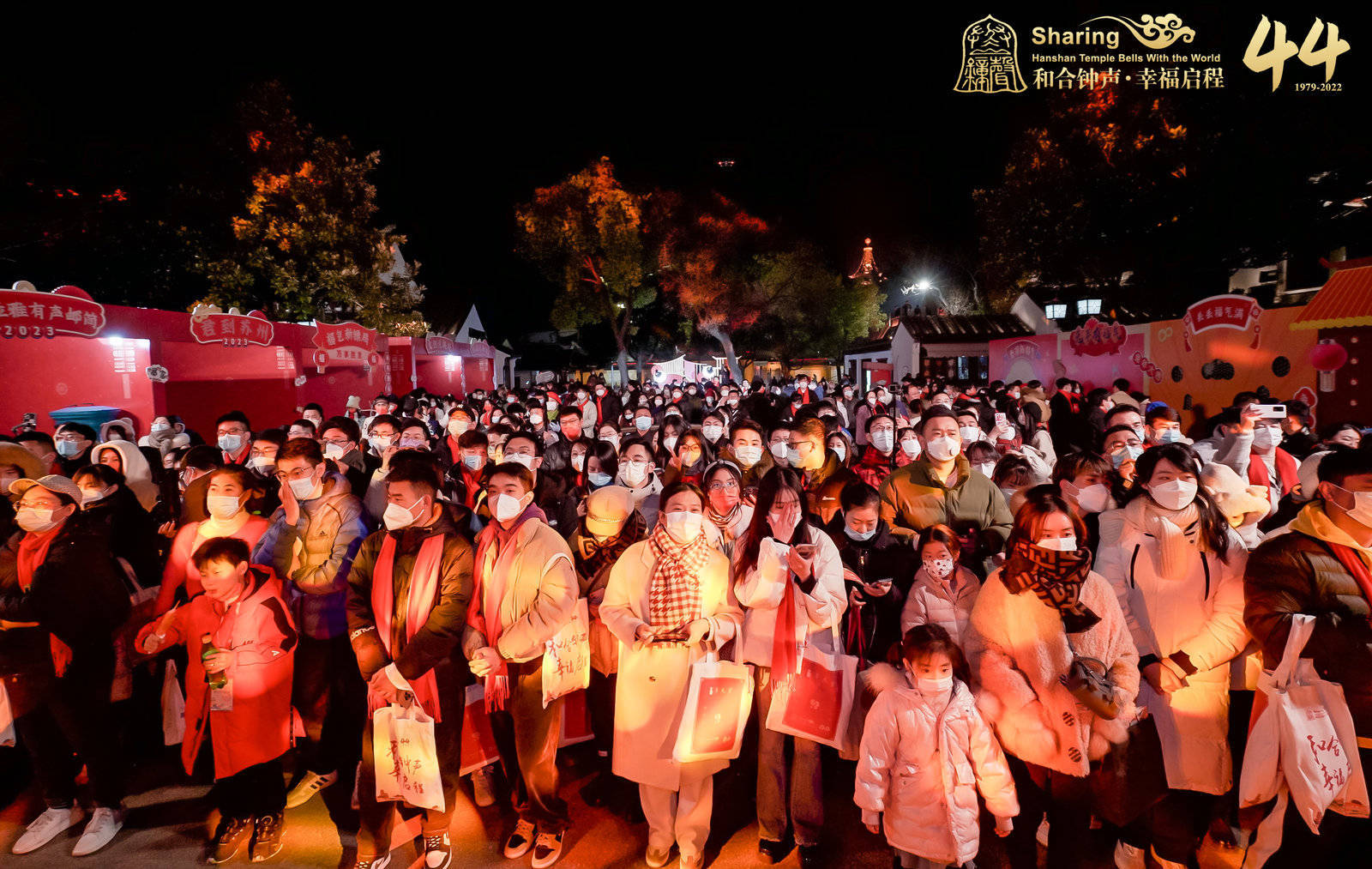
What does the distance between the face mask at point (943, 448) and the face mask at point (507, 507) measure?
2.56m

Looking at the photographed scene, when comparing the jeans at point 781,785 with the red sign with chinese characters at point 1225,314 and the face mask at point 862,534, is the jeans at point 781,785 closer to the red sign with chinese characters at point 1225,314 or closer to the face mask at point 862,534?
the face mask at point 862,534

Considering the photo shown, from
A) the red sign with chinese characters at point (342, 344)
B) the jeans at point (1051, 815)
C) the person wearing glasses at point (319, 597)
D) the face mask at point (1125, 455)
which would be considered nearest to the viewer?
the jeans at point (1051, 815)

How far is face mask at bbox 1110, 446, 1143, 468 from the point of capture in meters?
4.61

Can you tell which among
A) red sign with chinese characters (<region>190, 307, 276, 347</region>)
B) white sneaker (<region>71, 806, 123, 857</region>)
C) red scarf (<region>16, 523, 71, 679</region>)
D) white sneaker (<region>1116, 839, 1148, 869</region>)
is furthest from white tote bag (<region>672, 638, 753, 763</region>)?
red sign with chinese characters (<region>190, 307, 276, 347</region>)

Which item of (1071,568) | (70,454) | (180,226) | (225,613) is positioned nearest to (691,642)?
(1071,568)

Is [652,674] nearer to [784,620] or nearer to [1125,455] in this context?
[784,620]

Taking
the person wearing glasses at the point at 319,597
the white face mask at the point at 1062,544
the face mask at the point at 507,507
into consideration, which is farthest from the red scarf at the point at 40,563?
the white face mask at the point at 1062,544

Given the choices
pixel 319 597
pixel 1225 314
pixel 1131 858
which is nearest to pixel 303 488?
pixel 319 597

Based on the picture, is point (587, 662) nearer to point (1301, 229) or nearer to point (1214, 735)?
→ point (1214, 735)

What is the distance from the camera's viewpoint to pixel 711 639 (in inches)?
127

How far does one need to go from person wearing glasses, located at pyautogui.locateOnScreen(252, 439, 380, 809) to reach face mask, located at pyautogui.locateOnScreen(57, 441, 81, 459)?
3317 mm

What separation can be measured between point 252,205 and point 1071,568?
21.3m

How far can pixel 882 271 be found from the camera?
48.6 m

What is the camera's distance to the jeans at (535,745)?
11.0ft
